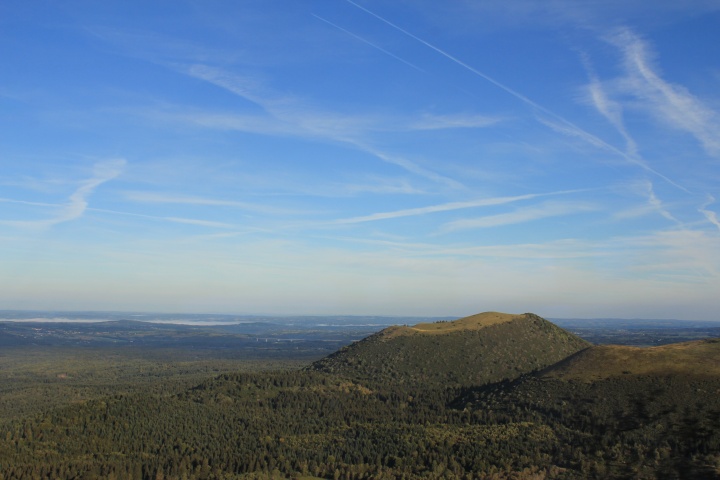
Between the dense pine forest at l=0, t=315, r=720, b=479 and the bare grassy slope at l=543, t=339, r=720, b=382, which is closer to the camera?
the dense pine forest at l=0, t=315, r=720, b=479

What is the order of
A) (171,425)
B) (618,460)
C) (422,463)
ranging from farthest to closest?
(171,425) → (422,463) → (618,460)

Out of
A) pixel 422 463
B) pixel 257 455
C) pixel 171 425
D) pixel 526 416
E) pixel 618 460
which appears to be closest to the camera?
pixel 618 460

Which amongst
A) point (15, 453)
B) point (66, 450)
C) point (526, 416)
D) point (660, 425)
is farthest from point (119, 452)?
point (660, 425)

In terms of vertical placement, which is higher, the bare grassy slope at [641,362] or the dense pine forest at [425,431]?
the bare grassy slope at [641,362]

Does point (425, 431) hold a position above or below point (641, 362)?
below

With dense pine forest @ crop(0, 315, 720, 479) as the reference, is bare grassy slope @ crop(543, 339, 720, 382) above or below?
above

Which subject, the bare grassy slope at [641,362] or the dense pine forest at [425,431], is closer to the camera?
the dense pine forest at [425,431]

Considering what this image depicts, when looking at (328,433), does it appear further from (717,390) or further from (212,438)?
(717,390)

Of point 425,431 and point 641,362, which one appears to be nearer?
point 425,431
